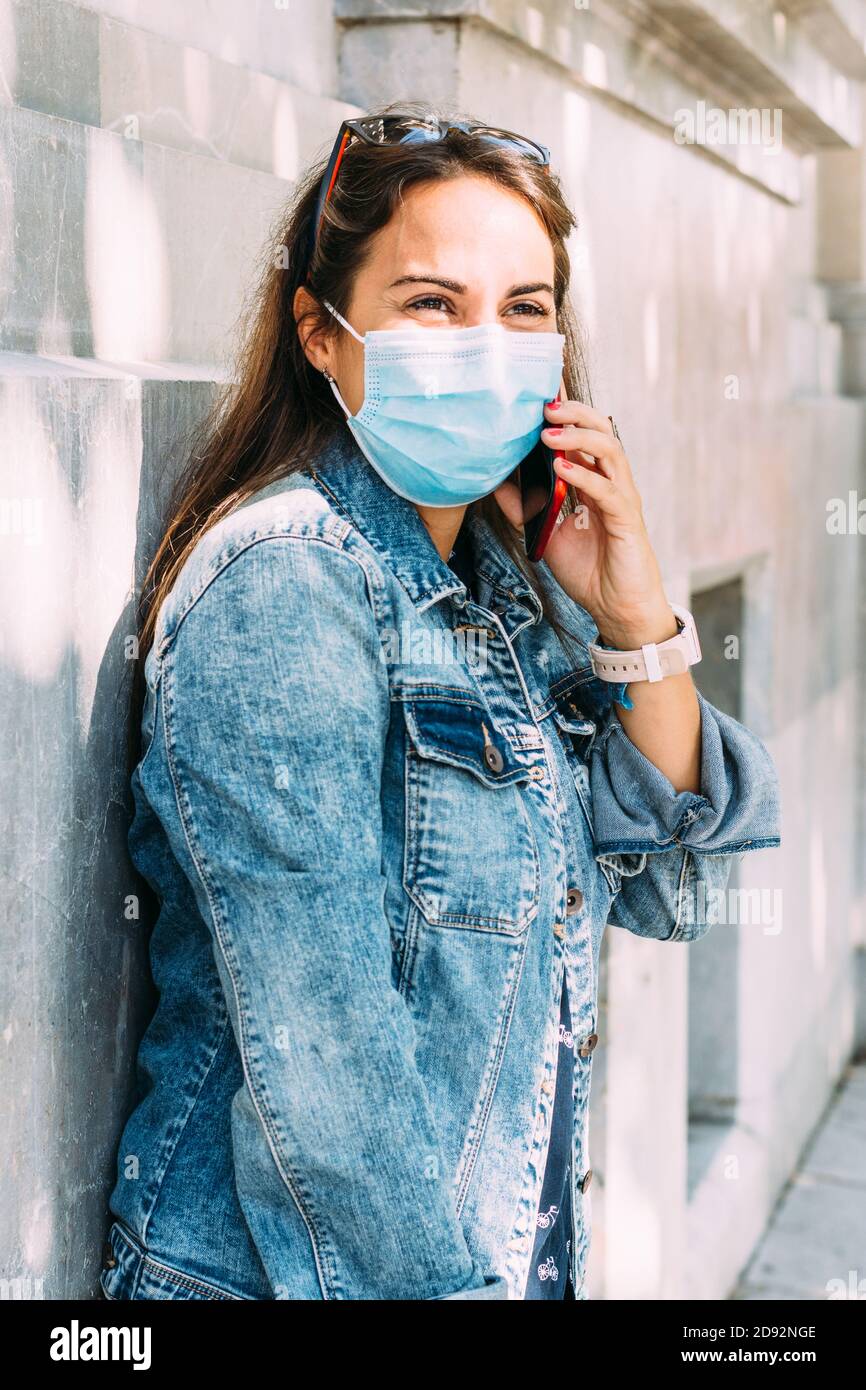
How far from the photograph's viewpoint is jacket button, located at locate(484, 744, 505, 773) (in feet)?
6.18

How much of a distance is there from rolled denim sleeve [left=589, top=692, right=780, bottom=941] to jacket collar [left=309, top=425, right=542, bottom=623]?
1.14 ft

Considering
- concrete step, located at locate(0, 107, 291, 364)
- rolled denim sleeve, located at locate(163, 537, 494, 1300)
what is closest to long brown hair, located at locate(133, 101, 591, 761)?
concrete step, located at locate(0, 107, 291, 364)

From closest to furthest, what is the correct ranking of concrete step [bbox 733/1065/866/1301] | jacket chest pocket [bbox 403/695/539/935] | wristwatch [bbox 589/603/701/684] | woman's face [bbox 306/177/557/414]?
jacket chest pocket [bbox 403/695/539/935]
woman's face [bbox 306/177/557/414]
wristwatch [bbox 589/603/701/684]
concrete step [bbox 733/1065/866/1301]

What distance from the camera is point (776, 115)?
505 centimetres

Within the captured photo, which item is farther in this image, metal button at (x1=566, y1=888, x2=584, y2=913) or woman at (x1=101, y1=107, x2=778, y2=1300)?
metal button at (x1=566, y1=888, x2=584, y2=913)

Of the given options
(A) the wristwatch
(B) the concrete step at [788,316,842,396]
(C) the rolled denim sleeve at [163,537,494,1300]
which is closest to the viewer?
(C) the rolled denim sleeve at [163,537,494,1300]

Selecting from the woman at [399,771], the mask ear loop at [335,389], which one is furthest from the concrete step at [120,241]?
the mask ear loop at [335,389]

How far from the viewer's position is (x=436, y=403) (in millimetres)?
1971

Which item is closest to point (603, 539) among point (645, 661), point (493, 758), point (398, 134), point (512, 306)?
point (645, 661)

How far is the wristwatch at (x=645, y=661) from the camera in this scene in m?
2.19

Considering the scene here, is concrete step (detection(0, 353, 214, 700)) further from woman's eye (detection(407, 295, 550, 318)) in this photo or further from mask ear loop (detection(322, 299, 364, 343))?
woman's eye (detection(407, 295, 550, 318))

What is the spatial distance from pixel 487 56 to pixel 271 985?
2.06 metres

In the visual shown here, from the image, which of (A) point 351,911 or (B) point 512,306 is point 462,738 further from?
(B) point 512,306

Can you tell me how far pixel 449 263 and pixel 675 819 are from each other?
773 millimetres
